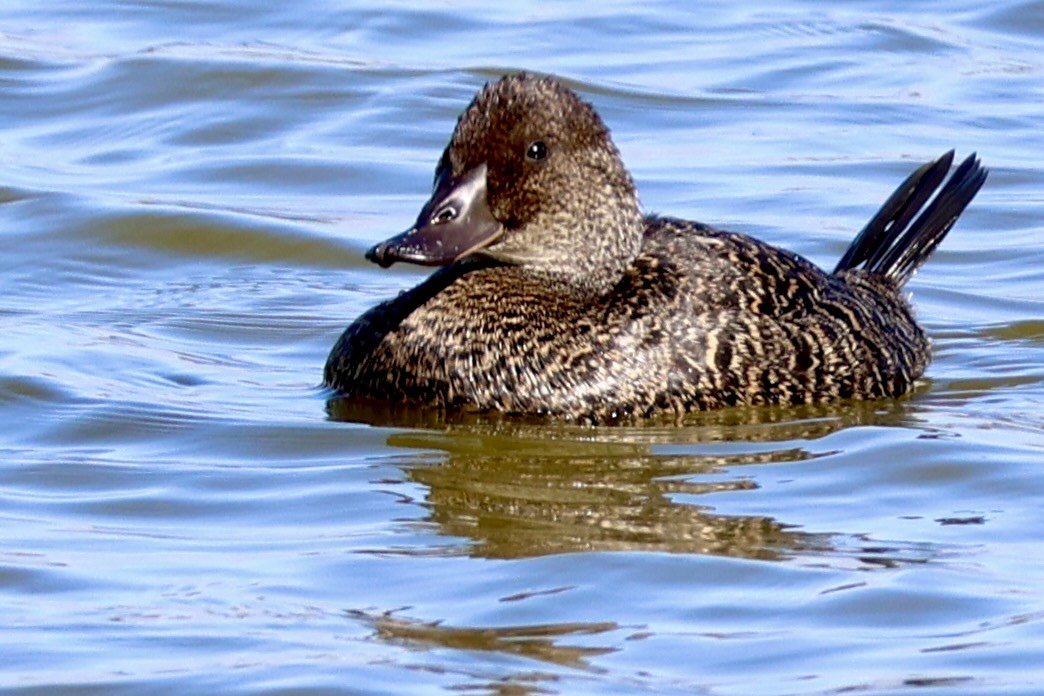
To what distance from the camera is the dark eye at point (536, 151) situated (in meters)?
8.50

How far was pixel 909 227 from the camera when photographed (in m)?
10.3

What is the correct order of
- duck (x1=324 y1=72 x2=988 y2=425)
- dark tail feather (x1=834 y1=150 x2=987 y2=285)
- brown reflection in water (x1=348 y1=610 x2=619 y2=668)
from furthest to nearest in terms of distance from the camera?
1. dark tail feather (x1=834 y1=150 x2=987 y2=285)
2. duck (x1=324 y1=72 x2=988 y2=425)
3. brown reflection in water (x1=348 y1=610 x2=619 y2=668)

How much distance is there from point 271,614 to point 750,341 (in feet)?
9.09

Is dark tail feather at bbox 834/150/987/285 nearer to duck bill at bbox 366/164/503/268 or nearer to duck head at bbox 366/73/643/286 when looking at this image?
duck head at bbox 366/73/643/286

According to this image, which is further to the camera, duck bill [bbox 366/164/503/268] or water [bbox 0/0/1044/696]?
duck bill [bbox 366/164/503/268]

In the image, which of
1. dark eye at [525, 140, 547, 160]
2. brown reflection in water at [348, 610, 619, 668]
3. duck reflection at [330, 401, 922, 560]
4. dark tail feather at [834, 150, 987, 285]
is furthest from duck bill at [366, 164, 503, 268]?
dark tail feather at [834, 150, 987, 285]

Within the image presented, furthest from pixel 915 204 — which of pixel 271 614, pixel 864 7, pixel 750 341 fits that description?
pixel 864 7

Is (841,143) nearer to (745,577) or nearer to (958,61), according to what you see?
(958,61)

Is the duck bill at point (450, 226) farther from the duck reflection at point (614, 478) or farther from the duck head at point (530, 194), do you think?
the duck reflection at point (614, 478)

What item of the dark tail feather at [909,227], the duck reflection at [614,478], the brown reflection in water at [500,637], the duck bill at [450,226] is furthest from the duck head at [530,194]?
the brown reflection in water at [500,637]

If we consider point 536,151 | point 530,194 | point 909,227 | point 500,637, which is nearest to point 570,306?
point 530,194

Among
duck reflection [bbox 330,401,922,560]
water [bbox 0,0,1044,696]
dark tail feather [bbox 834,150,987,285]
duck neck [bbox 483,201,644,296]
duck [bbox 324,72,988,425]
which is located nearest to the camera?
water [bbox 0,0,1044,696]

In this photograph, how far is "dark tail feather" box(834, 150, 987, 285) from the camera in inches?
400

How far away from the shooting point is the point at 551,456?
8172 mm
